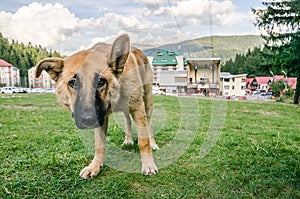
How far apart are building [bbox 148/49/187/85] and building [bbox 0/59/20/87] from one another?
399 inches

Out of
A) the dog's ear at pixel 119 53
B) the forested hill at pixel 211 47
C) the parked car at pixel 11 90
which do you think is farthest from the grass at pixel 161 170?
the parked car at pixel 11 90

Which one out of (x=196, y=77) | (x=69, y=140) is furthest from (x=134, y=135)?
(x=196, y=77)

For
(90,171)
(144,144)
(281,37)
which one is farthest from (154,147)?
(281,37)

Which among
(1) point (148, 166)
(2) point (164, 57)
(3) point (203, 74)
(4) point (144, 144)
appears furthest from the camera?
(3) point (203, 74)

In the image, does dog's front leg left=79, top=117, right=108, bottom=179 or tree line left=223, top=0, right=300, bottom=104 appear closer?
dog's front leg left=79, top=117, right=108, bottom=179

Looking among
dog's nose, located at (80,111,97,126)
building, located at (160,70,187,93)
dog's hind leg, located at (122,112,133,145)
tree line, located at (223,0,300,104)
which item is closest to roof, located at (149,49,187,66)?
building, located at (160,70,187,93)

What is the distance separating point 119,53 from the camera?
1.81m

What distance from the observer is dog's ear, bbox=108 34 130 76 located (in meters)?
1.78

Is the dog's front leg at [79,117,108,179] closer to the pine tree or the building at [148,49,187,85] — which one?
the building at [148,49,187,85]

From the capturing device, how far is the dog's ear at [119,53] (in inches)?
70.1

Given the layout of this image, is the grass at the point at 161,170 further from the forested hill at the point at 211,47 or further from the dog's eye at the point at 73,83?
the forested hill at the point at 211,47

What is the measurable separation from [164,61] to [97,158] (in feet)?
4.62

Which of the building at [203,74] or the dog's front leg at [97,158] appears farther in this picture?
the building at [203,74]

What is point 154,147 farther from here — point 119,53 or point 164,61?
point 119,53
